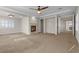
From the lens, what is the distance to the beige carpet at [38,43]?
176cm

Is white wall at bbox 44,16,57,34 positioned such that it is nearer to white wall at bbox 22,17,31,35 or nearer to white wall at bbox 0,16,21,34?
white wall at bbox 22,17,31,35

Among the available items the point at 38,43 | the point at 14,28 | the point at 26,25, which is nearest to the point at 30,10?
the point at 26,25

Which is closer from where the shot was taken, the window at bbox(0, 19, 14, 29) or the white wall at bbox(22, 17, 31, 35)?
the window at bbox(0, 19, 14, 29)

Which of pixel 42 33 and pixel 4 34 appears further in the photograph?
pixel 42 33

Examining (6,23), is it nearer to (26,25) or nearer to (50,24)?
(26,25)

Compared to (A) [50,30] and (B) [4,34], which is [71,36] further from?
(B) [4,34]

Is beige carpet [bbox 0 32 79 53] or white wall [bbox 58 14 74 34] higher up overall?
white wall [bbox 58 14 74 34]

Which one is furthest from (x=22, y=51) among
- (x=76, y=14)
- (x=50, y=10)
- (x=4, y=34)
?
(x=76, y=14)

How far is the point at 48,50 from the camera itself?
5.84 feet

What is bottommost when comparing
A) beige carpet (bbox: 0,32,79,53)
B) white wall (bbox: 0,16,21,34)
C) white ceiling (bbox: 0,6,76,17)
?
beige carpet (bbox: 0,32,79,53)

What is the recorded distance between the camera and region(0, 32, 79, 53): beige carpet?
5.76 ft

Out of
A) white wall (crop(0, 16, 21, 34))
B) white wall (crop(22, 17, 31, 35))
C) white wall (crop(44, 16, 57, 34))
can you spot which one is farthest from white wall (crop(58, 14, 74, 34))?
white wall (crop(0, 16, 21, 34))
